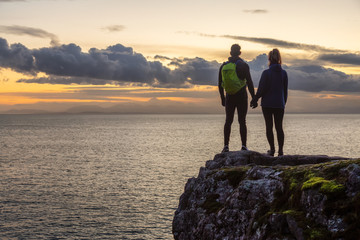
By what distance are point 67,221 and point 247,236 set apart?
29524mm

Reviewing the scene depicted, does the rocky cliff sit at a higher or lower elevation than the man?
lower

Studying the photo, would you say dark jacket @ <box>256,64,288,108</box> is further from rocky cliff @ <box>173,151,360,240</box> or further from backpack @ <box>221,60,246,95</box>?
rocky cliff @ <box>173,151,360,240</box>

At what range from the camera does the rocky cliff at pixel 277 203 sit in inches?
232

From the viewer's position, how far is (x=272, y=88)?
38.5 ft

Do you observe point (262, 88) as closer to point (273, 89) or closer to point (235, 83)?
point (273, 89)

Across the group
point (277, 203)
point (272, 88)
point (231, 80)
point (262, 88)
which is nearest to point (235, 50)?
point (231, 80)

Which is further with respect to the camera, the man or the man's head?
the man's head

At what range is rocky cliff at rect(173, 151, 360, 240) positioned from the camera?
5891 millimetres

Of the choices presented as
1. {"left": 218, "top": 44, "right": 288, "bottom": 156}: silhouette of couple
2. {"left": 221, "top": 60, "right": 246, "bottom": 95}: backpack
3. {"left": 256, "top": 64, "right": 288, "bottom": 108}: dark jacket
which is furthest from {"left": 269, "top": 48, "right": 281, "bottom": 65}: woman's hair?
{"left": 221, "top": 60, "right": 246, "bottom": 95}: backpack

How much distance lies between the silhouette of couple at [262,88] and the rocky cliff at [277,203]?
1.43 metres

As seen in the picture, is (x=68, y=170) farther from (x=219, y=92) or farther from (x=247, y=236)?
(x=247, y=236)

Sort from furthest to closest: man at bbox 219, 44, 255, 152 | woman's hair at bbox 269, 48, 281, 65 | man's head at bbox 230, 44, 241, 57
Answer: man's head at bbox 230, 44, 241, 57 < man at bbox 219, 44, 255, 152 < woman's hair at bbox 269, 48, 281, 65

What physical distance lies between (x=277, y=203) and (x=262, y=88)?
5.30 meters

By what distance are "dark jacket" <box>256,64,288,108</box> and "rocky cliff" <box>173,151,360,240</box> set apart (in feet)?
6.10
